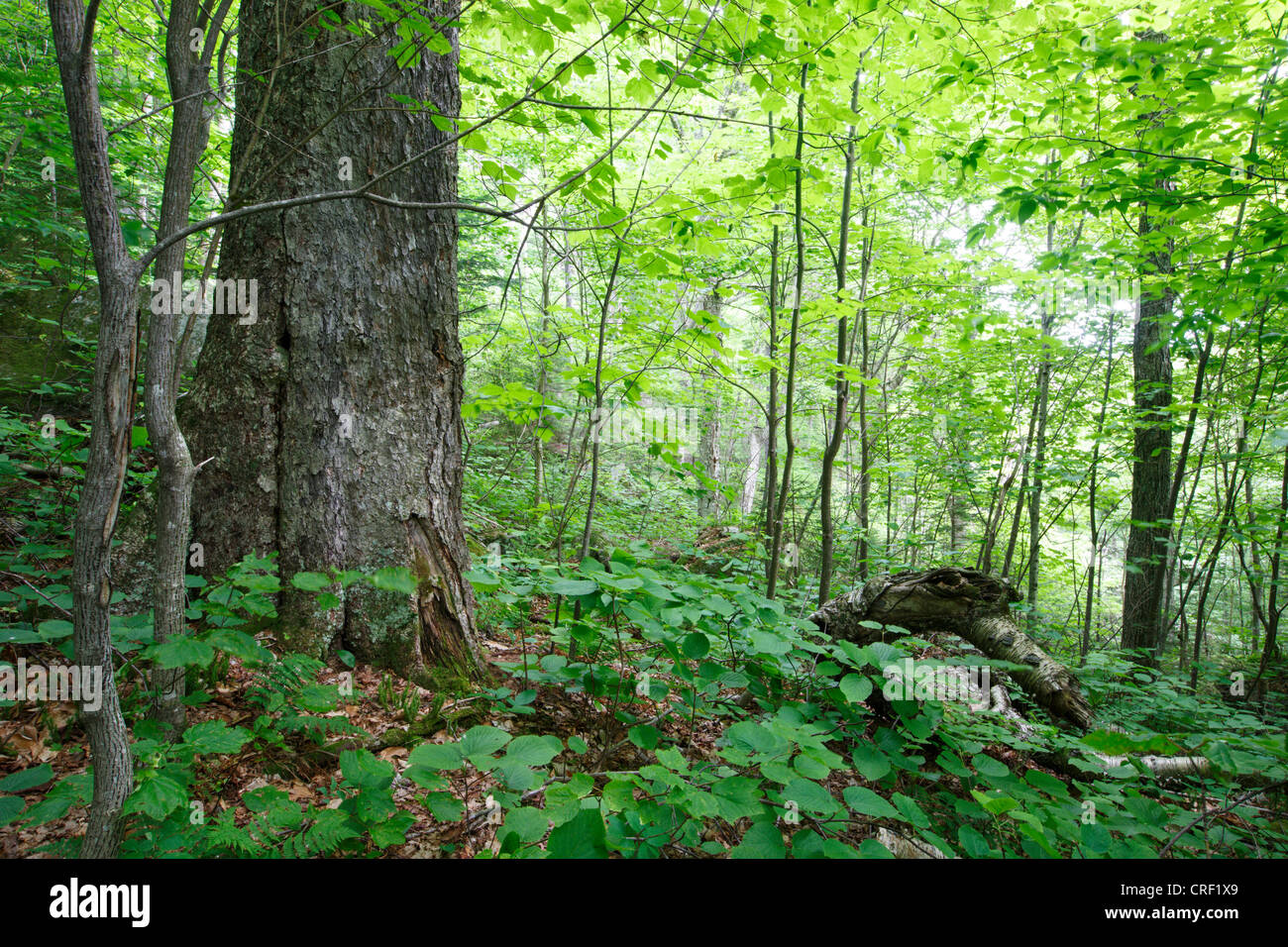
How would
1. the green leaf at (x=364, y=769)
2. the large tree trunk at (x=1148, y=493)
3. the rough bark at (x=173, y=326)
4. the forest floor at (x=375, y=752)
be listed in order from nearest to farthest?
1. the green leaf at (x=364, y=769)
2. the rough bark at (x=173, y=326)
3. the forest floor at (x=375, y=752)
4. the large tree trunk at (x=1148, y=493)

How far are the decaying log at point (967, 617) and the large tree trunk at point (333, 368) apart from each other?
2196mm

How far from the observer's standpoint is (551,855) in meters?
1.12

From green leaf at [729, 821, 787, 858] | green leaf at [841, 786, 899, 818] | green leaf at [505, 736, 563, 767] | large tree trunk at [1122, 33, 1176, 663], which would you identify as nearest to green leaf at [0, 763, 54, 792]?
green leaf at [505, 736, 563, 767]

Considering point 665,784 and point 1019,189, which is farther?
point 1019,189

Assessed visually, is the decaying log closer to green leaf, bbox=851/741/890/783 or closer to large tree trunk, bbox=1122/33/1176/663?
green leaf, bbox=851/741/890/783

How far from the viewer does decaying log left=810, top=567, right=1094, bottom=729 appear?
294 centimetres

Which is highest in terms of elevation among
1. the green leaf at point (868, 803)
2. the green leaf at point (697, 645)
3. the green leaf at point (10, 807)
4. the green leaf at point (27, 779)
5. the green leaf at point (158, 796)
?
the green leaf at point (697, 645)

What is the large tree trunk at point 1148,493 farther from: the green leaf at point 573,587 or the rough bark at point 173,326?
the rough bark at point 173,326

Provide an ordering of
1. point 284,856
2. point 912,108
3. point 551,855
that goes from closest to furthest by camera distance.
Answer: point 551,855 < point 284,856 < point 912,108

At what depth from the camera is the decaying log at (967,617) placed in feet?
9.64

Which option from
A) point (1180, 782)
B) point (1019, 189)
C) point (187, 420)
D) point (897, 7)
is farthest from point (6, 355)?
point (1180, 782)

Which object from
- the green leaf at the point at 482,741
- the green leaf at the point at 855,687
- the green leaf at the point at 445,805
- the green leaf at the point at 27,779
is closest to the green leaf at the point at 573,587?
the green leaf at the point at 482,741
